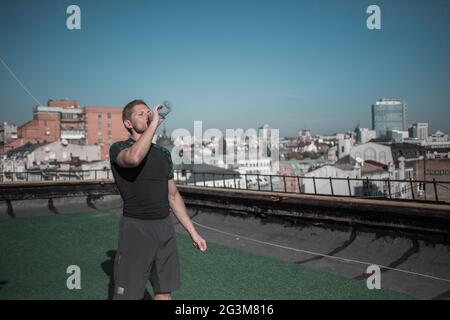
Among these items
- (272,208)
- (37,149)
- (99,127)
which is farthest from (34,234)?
(99,127)

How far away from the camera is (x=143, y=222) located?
2842 mm

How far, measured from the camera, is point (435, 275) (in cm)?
517

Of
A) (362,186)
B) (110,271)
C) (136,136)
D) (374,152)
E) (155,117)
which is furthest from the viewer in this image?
(374,152)

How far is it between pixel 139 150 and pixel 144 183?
387 millimetres

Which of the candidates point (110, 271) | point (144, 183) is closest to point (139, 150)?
point (144, 183)

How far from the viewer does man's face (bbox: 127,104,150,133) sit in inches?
113

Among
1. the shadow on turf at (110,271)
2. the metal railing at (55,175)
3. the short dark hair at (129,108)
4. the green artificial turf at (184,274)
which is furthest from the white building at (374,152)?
the short dark hair at (129,108)

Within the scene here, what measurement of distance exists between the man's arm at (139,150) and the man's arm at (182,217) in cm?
60

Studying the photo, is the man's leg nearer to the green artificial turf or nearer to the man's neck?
the man's neck

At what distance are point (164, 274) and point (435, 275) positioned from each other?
13.5 feet

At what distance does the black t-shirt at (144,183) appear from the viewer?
2.78 meters

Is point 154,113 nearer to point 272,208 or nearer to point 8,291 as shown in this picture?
point 8,291

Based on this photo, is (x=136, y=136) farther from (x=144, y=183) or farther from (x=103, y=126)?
(x=103, y=126)

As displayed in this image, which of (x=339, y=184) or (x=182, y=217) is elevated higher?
(x=182, y=217)
